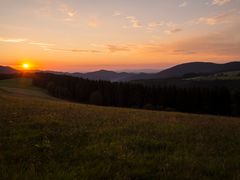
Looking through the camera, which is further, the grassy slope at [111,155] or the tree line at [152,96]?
the tree line at [152,96]

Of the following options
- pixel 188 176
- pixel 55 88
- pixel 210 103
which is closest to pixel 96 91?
pixel 55 88

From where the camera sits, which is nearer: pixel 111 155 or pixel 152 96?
pixel 111 155

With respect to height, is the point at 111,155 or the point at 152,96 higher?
the point at 111,155

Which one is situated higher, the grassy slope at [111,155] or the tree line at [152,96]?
the grassy slope at [111,155]

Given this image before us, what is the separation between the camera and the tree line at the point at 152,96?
8756 centimetres

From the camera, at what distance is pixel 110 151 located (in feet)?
28.3

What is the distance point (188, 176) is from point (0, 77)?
170 metres

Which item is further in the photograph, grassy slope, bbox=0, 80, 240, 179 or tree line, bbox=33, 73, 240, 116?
tree line, bbox=33, 73, 240, 116

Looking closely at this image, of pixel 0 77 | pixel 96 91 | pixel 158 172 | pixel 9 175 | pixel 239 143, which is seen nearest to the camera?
pixel 9 175

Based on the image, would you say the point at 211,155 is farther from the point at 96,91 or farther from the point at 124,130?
the point at 96,91

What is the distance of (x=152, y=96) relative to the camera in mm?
95125

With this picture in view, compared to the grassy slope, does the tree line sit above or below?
below

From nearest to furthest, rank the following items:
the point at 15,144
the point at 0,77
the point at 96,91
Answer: the point at 15,144, the point at 96,91, the point at 0,77

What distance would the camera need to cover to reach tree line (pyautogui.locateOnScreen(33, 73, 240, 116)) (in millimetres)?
87562
